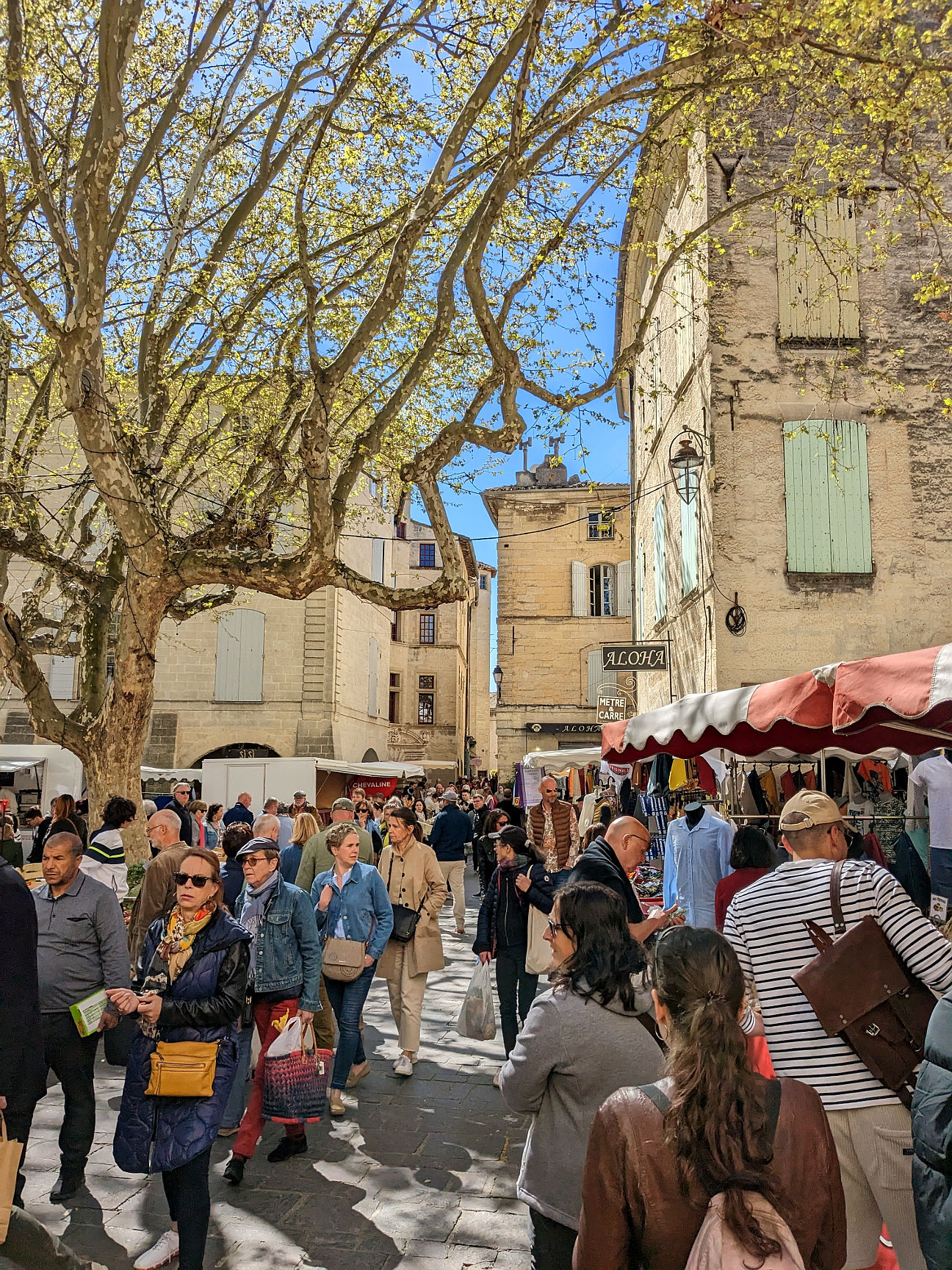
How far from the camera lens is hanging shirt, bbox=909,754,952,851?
6066 mm

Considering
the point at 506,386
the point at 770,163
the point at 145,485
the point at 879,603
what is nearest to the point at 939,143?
the point at 770,163

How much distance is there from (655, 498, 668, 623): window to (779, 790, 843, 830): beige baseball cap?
12410 millimetres

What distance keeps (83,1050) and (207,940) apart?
1284mm

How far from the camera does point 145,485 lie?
9945 mm

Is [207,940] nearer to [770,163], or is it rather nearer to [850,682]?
[850,682]

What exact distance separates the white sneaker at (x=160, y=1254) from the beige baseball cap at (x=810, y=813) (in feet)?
9.73

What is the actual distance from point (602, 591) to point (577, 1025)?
3104cm

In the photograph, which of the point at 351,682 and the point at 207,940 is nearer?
the point at 207,940

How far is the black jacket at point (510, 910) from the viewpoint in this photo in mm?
6652

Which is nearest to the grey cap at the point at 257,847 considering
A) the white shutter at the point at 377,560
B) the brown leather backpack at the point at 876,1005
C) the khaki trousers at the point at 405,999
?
the khaki trousers at the point at 405,999

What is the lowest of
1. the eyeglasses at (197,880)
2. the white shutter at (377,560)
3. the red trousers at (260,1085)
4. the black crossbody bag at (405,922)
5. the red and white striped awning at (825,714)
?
the red trousers at (260,1085)

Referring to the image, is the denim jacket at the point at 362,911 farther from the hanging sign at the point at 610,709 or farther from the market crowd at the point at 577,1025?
the hanging sign at the point at 610,709

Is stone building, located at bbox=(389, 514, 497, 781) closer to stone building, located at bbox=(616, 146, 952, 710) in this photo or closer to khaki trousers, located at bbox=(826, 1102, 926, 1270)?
stone building, located at bbox=(616, 146, 952, 710)

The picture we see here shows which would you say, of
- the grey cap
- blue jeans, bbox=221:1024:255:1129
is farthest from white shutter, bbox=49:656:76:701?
the grey cap
